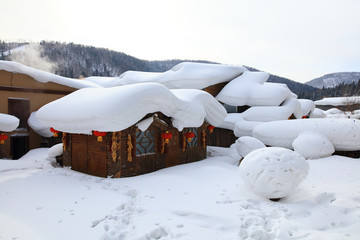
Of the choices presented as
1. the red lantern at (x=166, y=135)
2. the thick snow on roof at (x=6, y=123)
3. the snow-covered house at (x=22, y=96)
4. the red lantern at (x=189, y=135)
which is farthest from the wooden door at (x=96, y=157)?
the snow-covered house at (x=22, y=96)

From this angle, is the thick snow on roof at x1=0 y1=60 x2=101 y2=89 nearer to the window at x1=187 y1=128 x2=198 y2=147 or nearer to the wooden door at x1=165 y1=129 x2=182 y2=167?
the window at x1=187 y1=128 x2=198 y2=147

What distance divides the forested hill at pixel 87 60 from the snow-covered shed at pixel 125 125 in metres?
47.2

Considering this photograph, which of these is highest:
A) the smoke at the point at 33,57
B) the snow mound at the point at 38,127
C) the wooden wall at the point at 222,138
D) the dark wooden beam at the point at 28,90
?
the smoke at the point at 33,57

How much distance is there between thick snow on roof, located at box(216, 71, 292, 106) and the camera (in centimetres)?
1709

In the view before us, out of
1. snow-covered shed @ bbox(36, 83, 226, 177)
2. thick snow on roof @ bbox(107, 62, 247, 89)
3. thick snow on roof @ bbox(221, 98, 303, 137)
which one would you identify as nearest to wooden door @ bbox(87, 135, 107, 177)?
snow-covered shed @ bbox(36, 83, 226, 177)

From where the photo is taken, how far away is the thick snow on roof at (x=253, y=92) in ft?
56.1

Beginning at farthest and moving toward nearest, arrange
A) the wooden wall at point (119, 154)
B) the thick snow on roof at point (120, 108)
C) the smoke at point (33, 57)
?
the smoke at point (33, 57)
the wooden wall at point (119, 154)
the thick snow on roof at point (120, 108)

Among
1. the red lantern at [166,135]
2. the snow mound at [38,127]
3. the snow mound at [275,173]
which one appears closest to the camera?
the snow mound at [275,173]

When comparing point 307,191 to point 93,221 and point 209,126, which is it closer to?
point 93,221

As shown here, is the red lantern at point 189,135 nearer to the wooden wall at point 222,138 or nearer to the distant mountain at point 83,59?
the wooden wall at point 222,138

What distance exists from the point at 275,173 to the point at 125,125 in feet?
14.5

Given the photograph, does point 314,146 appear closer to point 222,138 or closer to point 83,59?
point 222,138

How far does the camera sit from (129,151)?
8.39 m

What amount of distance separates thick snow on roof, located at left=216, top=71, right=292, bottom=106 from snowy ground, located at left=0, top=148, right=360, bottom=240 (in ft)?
31.3
